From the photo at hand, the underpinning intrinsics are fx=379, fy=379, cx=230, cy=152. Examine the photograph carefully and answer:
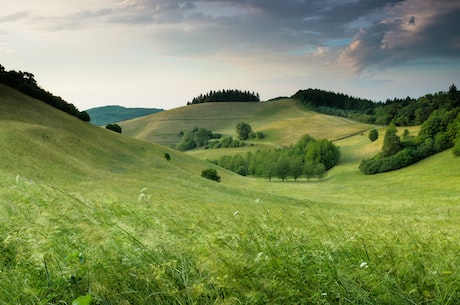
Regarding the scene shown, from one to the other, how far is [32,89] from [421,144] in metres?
91.2

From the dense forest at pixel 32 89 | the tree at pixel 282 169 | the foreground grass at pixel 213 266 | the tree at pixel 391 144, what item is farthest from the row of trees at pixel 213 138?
the foreground grass at pixel 213 266

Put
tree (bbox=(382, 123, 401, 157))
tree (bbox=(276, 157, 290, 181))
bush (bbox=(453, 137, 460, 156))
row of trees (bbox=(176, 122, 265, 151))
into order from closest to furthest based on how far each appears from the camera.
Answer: bush (bbox=(453, 137, 460, 156)) < tree (bbox=(382, 123, 401, 157)) < tree (bbox=(276, 157, 290, 181)) < row of trees (bbox=(176, 122, 265, 151))

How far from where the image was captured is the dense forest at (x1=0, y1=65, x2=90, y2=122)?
2404 inches

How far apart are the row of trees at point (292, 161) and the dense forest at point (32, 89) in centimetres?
6269

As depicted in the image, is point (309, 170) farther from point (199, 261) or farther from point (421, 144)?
point (199, 261)

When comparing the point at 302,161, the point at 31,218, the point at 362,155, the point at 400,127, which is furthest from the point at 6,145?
the point at 400,127

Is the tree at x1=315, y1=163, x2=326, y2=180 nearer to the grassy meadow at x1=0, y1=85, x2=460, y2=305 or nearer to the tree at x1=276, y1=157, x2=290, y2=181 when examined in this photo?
the tree at x1=276, y1=157, x2=290, y2=181

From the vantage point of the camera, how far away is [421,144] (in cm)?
9962

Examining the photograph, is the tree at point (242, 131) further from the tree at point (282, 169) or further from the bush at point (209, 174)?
the bush at point (209, 174)

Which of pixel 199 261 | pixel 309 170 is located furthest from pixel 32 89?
pixel 309 170

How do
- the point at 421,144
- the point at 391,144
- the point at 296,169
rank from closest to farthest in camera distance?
the point at 421,144, the point at 391,144, the point at 296,169

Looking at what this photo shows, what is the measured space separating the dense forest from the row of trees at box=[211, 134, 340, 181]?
206 feet

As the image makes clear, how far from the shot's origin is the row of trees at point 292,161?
372 feet

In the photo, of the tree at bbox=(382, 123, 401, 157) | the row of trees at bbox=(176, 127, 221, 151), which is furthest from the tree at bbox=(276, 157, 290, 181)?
the row of trees at bbox=(176, 127, 221, 151)
